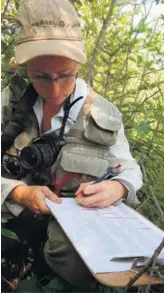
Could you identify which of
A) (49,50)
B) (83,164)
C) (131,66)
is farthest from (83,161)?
(131,66)

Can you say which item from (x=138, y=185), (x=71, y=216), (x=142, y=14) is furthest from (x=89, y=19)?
(x=71, y=216)

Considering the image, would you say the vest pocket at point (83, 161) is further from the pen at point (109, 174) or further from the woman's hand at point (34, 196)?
the woman's hand at point (34, 196)

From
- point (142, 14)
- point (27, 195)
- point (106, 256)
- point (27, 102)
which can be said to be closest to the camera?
point (106, 256)

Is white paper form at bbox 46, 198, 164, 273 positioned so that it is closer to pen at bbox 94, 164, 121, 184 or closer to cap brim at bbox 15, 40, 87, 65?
pen at bbox 94, 164, 121, 184

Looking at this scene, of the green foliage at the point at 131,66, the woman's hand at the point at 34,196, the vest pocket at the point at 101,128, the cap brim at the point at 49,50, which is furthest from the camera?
the green foliage at the point at 131,66

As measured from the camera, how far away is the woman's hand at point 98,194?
1.55m

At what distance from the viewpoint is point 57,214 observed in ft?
4.71

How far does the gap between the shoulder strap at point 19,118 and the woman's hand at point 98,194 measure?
0.41 meters

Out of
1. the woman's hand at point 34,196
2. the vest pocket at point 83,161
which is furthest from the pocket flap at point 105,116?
the woman's hand at point 34,196

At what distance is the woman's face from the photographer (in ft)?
5.44

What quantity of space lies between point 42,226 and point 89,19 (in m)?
2.50

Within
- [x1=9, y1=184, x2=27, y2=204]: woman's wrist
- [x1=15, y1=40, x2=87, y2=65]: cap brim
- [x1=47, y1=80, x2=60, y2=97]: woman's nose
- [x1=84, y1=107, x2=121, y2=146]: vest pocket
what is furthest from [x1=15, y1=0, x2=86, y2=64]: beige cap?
[x1=9, y1=184, x2=27, y2=204]: woman's wrist

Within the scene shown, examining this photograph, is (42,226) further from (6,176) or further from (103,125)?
(103,125)

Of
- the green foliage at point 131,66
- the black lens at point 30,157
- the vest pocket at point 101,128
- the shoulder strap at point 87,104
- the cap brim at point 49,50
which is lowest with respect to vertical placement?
the green foliage at point 131,66
